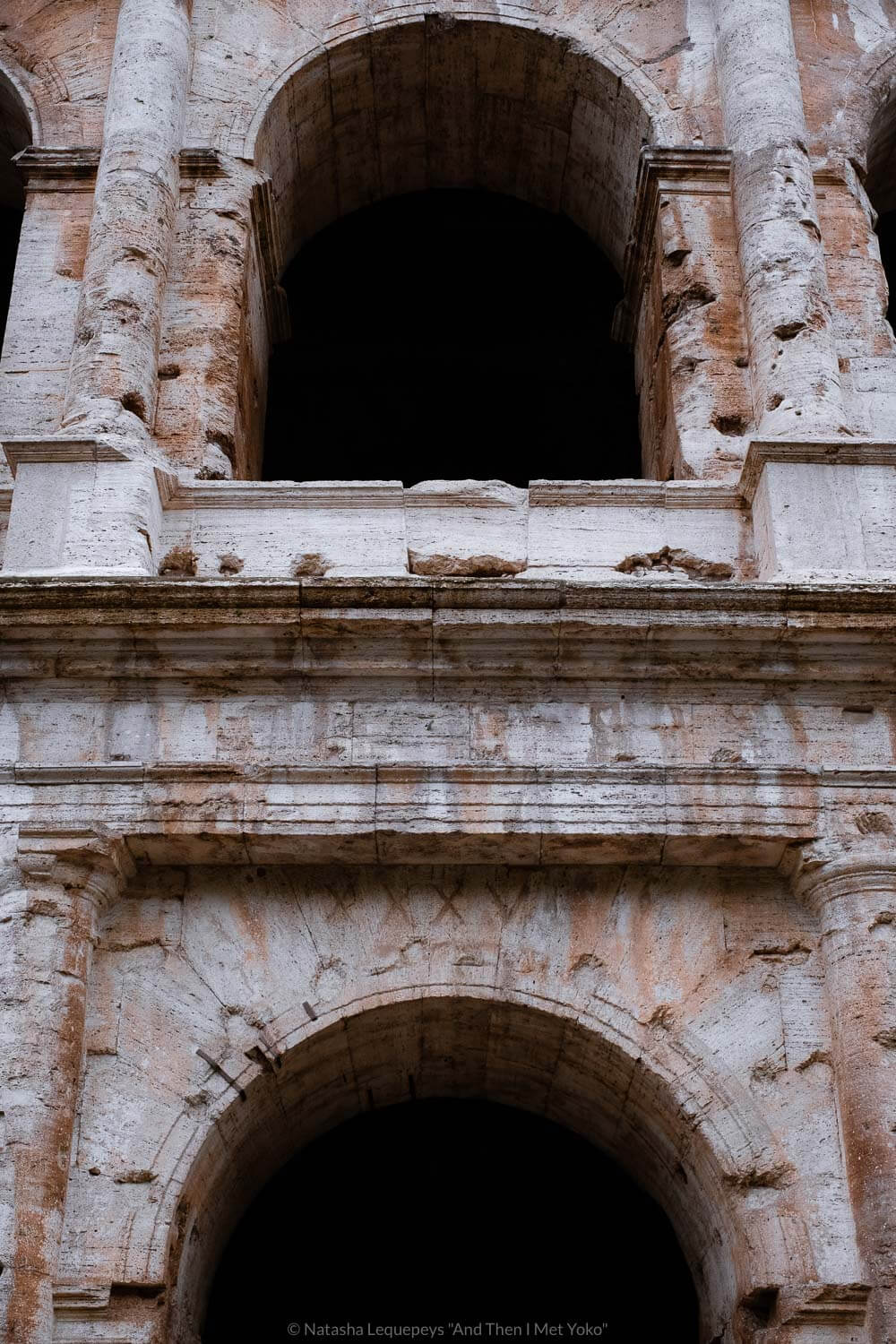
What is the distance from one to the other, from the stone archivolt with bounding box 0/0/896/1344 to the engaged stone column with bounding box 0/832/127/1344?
12mm

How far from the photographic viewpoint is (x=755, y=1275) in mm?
5652

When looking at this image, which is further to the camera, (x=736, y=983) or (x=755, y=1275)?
(x=736, y=983)

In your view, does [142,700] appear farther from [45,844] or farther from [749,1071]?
[749,1071]

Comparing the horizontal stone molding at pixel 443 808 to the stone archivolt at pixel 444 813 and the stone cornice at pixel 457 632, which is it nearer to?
the stone archivolt at pixel 444 813

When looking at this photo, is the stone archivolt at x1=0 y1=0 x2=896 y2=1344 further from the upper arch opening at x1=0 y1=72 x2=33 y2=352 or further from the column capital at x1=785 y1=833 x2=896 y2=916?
the upper arch opening at x1=0 y1=72 x2=33 y2=352

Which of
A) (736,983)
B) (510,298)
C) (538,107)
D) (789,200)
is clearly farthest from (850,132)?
(736,983)

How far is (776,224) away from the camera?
25.3ft

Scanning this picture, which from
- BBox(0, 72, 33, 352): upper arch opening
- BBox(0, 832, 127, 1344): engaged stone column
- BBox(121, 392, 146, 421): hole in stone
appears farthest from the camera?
BBox(0, 72, 33, 352): upper arch opening

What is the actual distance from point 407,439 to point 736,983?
730 centimetres

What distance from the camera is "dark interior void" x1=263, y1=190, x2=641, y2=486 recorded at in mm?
11047

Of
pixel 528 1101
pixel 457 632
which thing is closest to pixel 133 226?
pixel 457 632

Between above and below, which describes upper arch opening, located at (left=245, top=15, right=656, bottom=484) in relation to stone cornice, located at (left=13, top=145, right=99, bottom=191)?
above

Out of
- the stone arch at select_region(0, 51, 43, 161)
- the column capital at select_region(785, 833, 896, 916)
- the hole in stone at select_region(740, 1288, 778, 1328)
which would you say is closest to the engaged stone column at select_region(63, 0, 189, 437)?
the stone arch at select_region(0, 51, 43, 161)

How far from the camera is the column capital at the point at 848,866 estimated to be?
603 centimetres
